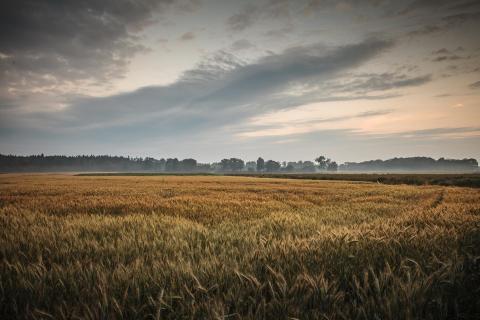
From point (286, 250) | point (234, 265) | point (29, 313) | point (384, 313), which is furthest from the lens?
point (286, 250)

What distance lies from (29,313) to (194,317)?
1.13m

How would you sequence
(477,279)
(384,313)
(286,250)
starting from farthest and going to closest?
1. (286,250)
2. (477,279)
3. (384,313)

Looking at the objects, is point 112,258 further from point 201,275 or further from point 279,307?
point 279,307

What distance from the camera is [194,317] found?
1791mm

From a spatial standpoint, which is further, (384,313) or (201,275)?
(201,275)

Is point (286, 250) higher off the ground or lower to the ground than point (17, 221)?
higher

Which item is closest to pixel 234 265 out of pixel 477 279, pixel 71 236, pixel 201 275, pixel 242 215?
pixel 201 275

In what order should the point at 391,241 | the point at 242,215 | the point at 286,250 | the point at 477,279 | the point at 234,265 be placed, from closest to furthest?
the point at 477,279
the point at 234,265
the point at 286,250
the point at 391,241
the point at 242,215

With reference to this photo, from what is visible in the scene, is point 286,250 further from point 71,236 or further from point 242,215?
point 242,215

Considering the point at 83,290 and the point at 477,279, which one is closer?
the point at 83,290

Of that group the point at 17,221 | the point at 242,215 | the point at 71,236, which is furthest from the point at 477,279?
the point at 17,221

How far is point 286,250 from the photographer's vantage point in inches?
123

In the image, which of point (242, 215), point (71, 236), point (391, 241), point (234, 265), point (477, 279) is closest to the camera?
point (477, 279)

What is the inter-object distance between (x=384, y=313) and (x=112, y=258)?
111 inches
